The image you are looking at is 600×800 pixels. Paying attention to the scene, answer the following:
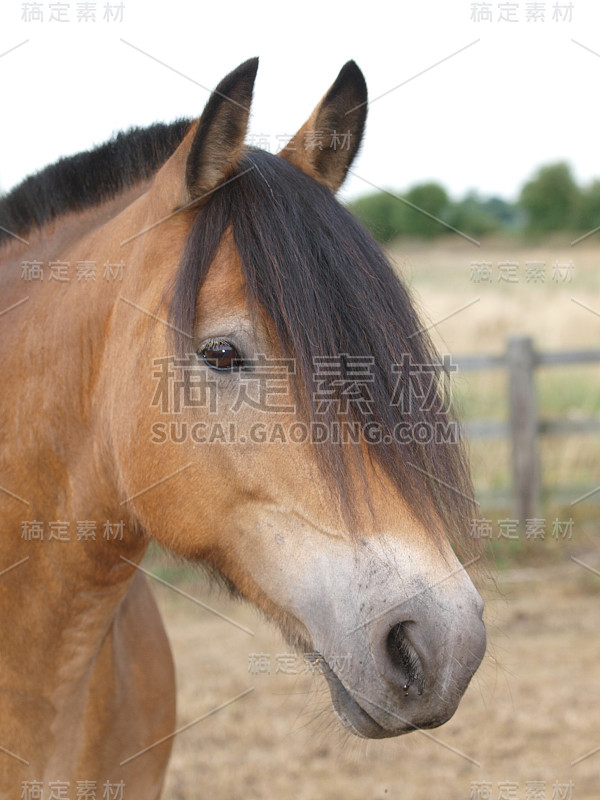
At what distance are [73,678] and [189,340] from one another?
112 cm

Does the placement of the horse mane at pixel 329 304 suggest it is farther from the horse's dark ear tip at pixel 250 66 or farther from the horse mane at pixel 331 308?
the horse's dark ear tip at pixel 250 66

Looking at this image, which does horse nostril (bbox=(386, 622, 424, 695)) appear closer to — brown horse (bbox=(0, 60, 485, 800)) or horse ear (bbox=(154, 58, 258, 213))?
brown horse (bbox=(0, 60, 485, 800))

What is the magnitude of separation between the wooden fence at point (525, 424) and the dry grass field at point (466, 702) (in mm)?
251

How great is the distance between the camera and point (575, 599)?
620 centimetres

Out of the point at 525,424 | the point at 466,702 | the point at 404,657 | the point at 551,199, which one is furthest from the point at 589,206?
the point at 404,657

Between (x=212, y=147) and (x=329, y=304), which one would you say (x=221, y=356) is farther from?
(x=212, y=147)

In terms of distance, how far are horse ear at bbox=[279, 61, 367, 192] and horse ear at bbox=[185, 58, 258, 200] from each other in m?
0.27

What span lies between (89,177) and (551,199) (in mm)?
23631

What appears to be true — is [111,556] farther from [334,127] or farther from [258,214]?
[334,127]

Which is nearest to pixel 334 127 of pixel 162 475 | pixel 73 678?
pixel 162 475

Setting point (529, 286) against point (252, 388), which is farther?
point (529, 286)

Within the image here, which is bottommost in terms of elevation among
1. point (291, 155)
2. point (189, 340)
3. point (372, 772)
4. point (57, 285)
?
point (372, 772)

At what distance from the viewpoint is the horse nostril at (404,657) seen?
150 cm

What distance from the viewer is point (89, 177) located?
7.45 ft
